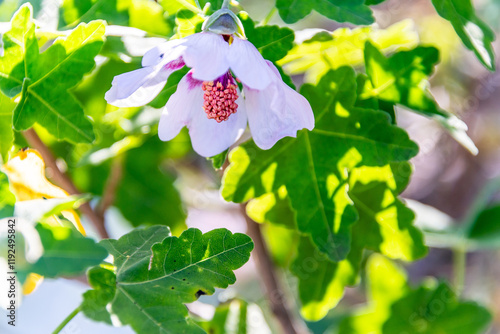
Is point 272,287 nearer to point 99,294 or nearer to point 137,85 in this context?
point 99,294

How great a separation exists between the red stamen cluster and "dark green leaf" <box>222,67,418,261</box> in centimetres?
8

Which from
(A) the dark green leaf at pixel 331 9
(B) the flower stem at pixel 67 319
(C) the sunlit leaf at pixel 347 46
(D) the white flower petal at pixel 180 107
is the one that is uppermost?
(A) the dark green leaf at pixel 331 9

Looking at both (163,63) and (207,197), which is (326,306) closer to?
(163,63)

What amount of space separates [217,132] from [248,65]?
0.13m

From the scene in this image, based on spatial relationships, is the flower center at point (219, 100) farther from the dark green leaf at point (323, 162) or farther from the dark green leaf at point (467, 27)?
the dark green leaf at point (467, 27)

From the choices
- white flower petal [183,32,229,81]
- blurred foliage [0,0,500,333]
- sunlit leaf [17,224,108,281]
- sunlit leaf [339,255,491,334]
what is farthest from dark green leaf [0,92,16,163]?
sunlit leaf [339,255,491,334]

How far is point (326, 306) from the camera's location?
0.88 meters

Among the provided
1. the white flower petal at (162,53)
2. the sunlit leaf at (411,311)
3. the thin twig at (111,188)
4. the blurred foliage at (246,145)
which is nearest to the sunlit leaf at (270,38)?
the blurred foliage at (246,145)

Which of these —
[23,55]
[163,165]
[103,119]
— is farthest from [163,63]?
[163,165]

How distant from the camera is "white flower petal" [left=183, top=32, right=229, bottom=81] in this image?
1.81 ft

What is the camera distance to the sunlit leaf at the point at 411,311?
1.05 m

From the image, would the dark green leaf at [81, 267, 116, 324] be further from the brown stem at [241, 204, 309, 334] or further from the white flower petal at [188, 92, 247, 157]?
the brown stem at [241, 204, 309, 334]

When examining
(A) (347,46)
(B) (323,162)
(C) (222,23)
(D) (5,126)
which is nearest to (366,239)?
(B) (323,162)

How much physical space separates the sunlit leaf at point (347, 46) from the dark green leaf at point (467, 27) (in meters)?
0.12
